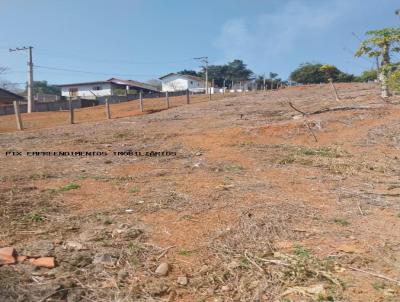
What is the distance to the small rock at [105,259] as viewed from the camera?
3408 mm

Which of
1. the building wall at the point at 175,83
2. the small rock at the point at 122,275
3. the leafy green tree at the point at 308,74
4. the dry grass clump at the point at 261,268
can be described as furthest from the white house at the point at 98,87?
the small rock at the point at 122,275

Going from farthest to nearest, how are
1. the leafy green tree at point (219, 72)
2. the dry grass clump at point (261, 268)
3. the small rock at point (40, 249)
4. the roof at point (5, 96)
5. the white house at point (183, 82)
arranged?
the leafy green tree at point (219, 72), the white house at point (183, 82), the roof at point (5, 96), the small rock at point (40, 249), the dry grass clump at point (261, 268)

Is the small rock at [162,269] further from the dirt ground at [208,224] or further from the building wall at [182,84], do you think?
the building wall at [182,84]

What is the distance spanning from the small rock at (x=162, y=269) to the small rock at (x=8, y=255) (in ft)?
3.99

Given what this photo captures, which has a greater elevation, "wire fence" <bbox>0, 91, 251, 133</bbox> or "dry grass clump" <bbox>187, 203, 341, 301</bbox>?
"wire fence" <bbox>0, 91, 251, 133</bbox>

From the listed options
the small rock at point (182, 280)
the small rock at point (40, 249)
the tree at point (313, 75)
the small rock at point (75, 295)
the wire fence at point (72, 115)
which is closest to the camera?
the small rock at point (75, 295)

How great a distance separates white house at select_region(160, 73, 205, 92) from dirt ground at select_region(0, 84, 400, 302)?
5122 cm

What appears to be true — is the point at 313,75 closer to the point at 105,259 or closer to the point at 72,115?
the point at 72,115

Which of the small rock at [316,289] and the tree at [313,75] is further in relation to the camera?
the tree at [313,75]

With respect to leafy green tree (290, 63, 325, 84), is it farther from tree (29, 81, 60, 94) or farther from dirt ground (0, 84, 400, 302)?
dirt ground (0, 84, 400, 302)

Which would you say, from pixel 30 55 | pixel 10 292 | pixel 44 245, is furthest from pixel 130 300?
pixel 30 55

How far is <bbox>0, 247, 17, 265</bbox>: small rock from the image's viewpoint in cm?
327

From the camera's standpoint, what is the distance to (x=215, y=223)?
14.6 feet

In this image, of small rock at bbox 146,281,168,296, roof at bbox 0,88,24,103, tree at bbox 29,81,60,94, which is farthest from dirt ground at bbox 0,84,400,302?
tree at bbox 29,81,60,94
